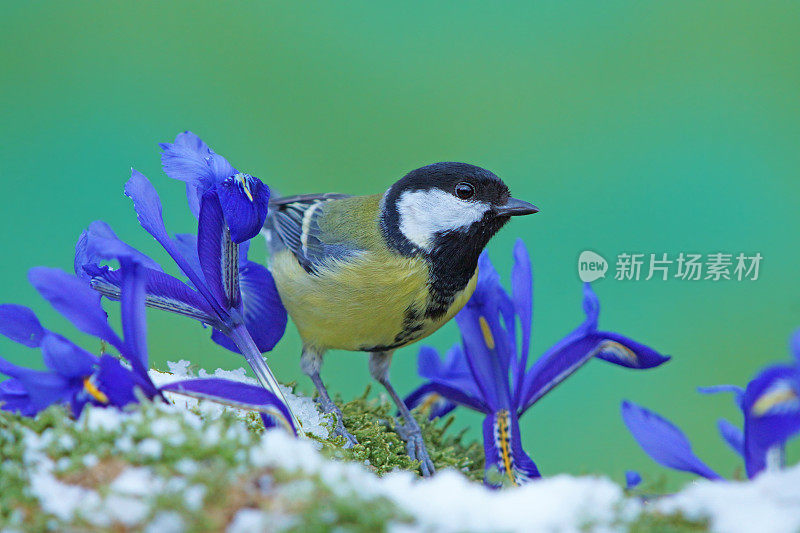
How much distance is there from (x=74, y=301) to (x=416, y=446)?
67cm

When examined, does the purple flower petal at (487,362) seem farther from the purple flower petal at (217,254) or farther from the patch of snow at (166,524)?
the patch of snow at (166,524)

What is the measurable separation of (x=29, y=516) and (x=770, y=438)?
0.79 m

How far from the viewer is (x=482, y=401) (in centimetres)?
141

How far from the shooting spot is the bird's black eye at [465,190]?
188 cm

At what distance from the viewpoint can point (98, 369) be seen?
3.08ft

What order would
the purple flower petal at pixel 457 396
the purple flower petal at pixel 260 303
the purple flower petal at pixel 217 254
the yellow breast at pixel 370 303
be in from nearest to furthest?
the purple flower petal at pixel 217 254, the purple flower petal at pixel 457 396, the purple flower petal at pixel 260 303, the yellow breast at pixel 370 303

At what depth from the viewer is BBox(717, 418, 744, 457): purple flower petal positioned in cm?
98

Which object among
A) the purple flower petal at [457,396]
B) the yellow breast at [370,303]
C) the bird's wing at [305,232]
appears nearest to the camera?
the purple flower petal at [457,396]

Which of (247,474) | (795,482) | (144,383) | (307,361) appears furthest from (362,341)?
(795,482)

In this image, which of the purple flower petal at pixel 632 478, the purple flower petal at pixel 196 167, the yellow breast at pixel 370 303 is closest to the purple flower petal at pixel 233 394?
the purple flower petal at pixel 196 167

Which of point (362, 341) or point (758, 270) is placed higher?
point (758, 270)

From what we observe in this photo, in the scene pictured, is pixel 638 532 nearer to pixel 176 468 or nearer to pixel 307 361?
pixel 176 468

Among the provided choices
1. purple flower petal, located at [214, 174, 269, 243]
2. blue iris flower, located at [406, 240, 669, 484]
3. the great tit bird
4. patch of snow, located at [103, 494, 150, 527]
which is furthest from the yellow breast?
patch of snow, located at [103, 494, 150, 527]

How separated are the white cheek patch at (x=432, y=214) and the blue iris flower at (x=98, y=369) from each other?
3.01ft
